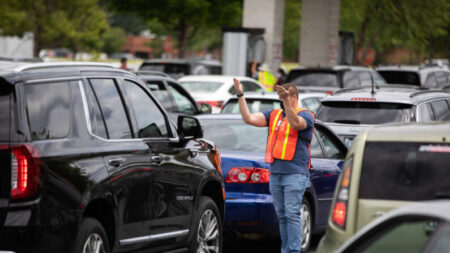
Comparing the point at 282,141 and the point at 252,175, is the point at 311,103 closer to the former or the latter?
the point at 252,175

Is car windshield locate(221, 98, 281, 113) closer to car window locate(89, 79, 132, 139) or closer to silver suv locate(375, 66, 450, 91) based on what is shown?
car window locate(89, 79, 132, 139)

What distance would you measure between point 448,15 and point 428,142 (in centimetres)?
3454

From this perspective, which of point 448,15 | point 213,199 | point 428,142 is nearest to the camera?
point 428,142

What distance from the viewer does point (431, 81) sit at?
28.1 metres

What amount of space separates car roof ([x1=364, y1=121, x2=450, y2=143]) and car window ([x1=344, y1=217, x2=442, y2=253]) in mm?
2206

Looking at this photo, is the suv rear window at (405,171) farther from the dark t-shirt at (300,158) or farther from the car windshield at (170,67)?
the car windshield at (170,67)

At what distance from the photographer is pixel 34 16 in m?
40.6

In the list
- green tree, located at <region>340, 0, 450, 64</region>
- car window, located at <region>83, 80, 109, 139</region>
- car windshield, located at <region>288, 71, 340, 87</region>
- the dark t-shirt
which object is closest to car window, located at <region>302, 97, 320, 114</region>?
car windshield, located at <region>288, 71, 340, 87</region>

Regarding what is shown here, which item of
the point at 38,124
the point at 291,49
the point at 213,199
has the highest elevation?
the point at 38,124

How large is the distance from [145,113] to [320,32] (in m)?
34.5

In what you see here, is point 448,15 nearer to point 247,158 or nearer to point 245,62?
point 245,62

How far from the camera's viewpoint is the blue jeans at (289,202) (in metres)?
8.95

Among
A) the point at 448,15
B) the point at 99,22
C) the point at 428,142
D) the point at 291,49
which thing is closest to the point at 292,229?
A: the point at 428,142

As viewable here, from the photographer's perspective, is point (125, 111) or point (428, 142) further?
point (125, 111)
